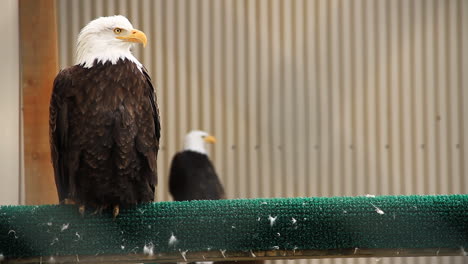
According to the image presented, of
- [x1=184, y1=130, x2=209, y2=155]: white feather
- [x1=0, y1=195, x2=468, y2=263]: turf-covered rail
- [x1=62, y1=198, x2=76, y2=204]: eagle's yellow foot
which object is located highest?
[x1=184, y1=130, x2=209, y2=155]: white feather

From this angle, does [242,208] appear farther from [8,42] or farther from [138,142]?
[8,42]

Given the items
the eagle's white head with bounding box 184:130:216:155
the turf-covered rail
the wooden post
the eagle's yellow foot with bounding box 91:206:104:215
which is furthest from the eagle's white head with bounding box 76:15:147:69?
the eagle's white head with bounding box 184:130:216:155

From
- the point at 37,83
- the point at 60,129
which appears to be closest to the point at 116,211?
the point at 60,129

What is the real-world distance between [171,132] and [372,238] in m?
2.43

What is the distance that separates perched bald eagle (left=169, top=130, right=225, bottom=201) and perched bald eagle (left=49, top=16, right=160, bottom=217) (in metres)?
1.72

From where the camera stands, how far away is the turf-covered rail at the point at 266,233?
208cm

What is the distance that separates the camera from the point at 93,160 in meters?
2.29

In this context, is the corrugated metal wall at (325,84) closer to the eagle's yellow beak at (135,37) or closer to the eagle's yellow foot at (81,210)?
the eagle's yellow beak at (135,37)

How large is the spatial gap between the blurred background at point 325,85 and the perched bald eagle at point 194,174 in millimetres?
209

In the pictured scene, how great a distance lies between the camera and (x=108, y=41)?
245 centimetres

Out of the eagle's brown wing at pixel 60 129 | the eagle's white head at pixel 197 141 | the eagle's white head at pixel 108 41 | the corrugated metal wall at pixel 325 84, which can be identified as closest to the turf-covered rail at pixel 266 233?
the eagle's brown wing at pixel 60 129

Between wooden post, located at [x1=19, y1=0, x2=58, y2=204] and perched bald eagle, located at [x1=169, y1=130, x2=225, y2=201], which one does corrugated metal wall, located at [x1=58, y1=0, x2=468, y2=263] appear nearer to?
perched bald eagle, located at [x1=169, y1=130, x2=225, y2=201]

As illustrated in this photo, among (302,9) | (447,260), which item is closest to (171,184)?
(302,9)

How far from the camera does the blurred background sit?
4227 millimetres
